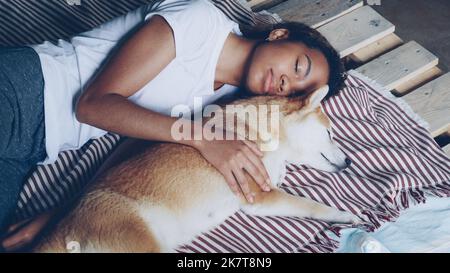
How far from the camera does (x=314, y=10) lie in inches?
85.9

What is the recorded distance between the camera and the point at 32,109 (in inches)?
57.5

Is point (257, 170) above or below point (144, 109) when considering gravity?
below

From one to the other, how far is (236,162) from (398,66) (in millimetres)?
915

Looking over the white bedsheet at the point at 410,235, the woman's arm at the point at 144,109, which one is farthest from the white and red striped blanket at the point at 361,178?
the woman's arm at the point at 144,109

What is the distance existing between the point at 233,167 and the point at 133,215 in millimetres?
269

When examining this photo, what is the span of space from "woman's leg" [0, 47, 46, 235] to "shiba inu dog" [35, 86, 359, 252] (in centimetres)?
27

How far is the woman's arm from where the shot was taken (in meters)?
1.39

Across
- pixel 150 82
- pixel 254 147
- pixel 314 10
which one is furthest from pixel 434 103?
pixel 150 82

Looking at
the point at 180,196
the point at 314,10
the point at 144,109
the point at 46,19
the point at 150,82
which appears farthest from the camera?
the point at 314,10

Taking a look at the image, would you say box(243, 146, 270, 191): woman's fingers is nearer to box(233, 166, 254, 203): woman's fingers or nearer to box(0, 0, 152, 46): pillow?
box(233, 166, 254, 203): woman's fingers

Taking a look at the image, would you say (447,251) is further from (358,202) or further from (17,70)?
(17,70)

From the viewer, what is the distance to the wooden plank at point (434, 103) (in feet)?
6.26

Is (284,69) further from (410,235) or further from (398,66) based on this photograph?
(398,66)
